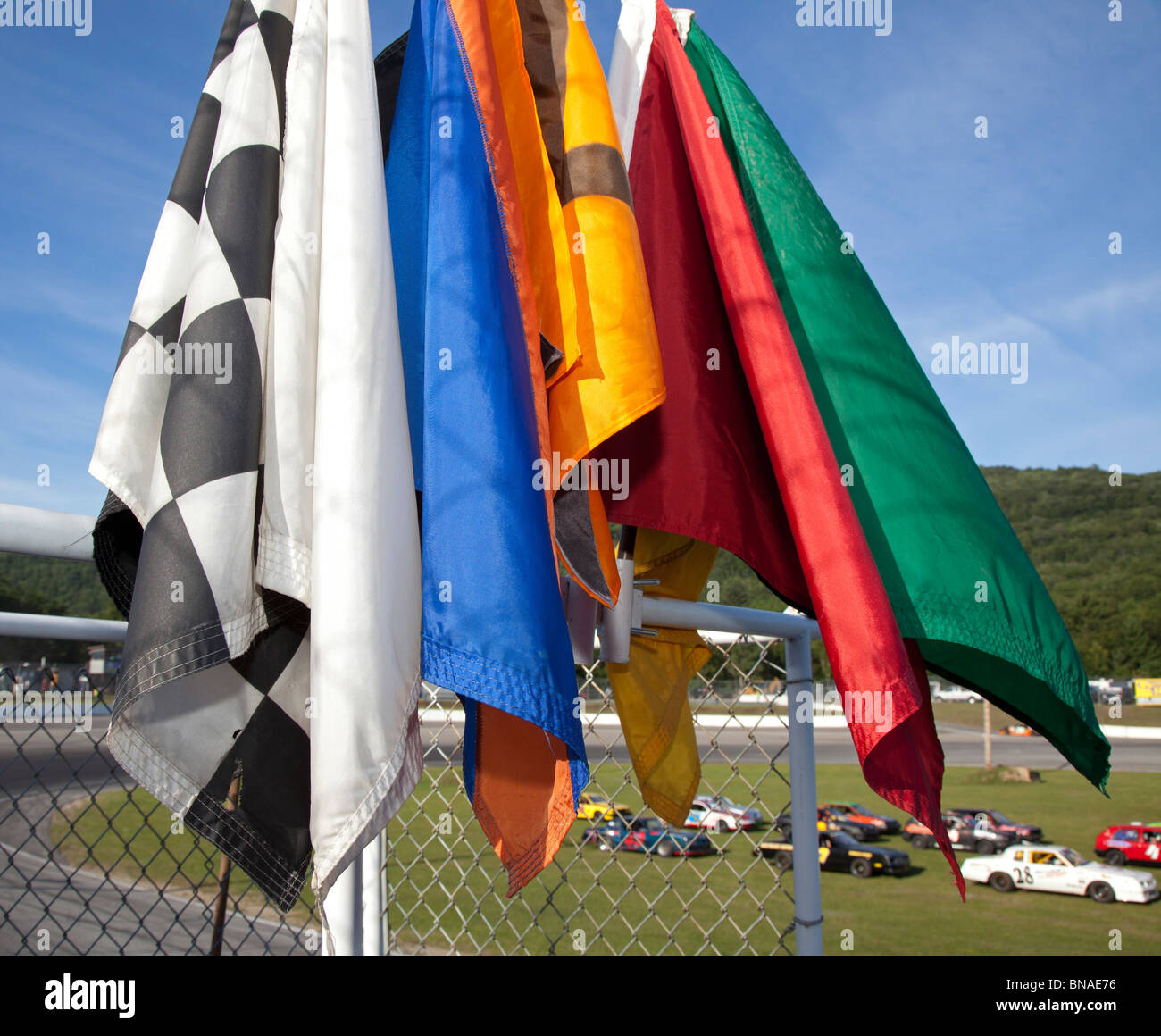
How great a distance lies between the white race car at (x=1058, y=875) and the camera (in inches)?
578

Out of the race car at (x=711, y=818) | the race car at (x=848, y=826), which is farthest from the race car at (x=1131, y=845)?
the race car at (x=711, y=818)

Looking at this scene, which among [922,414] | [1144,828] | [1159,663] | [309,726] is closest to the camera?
[309,726]

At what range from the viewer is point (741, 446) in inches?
63.2

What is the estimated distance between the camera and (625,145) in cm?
170

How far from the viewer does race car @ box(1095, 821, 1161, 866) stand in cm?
1677

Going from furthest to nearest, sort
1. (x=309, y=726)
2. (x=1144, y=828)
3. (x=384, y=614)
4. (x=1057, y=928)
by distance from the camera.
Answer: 1. (x=1144, y=828)
2. (x=1057, y=928)
3. (x=309, y=726)
4. (x=384, y=614)

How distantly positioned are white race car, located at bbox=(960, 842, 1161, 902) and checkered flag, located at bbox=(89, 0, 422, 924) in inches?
673

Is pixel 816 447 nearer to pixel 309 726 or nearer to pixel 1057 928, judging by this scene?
pixel 309 726

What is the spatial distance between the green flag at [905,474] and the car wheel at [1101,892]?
1677cm

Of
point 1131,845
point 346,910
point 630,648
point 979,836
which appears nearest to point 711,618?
point 630,648

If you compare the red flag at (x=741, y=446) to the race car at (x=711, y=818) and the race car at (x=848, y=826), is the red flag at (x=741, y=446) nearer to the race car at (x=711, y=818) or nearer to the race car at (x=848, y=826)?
the race car at (x=711, y=818)

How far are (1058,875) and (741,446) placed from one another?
674 inches
